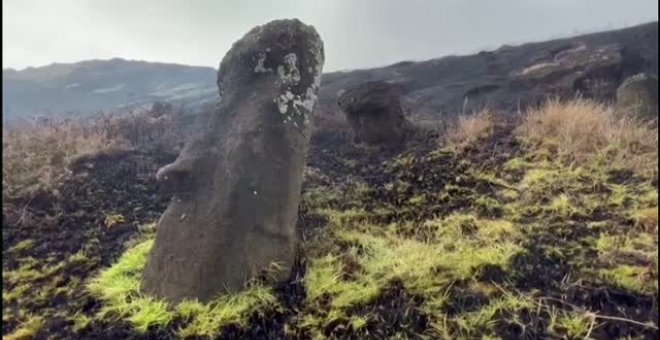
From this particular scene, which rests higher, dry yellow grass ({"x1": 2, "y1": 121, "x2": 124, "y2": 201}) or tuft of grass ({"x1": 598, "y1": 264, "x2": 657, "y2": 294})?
dry yellow grass ({"x1": 2, "y1": 121, "x2": 124, "y2": 201})

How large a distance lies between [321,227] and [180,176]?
47.0 inches

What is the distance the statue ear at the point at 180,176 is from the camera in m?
3.99

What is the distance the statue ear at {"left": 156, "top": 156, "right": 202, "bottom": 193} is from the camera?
13.1 ft

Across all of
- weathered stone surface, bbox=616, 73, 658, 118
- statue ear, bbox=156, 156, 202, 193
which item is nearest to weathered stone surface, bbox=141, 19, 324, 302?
statue ear, bbox=156, 156, 202, 193

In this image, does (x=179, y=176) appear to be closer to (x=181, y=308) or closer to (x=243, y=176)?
(x=243, y=176)

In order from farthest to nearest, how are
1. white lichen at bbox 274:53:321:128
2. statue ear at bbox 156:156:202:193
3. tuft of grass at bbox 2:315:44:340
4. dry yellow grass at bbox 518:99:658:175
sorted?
dry yellow grass at bbox 518:99:658:175
white lichen at bbox 274:53:321:128
statue ear at bbox 156:156:202:193
tuft of grass at bbox 2:315:44:340

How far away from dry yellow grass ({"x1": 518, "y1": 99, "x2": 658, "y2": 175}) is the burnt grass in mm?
345

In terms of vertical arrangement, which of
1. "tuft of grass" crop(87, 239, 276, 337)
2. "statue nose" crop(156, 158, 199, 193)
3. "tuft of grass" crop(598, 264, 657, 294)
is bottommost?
"tuft of grass" crop(87, 239, 276, 337)

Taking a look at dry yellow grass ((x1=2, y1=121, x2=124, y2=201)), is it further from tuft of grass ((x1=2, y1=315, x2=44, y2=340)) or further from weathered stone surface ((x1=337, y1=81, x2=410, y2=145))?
weathered stone surface ((x1=337, y1=81, x2=410, y2=145))


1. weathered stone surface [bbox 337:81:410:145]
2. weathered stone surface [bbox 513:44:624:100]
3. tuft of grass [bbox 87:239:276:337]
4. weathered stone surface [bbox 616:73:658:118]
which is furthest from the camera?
weathered stone surface [bbox 513:44:624:100]

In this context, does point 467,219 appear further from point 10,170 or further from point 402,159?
point 10,170

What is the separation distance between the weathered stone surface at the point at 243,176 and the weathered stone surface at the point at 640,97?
12.5ft

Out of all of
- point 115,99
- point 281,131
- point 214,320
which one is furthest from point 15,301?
point 115,99

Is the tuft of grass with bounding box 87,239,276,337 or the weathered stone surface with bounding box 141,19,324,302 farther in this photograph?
the weathered stone surface with bounding box 141,19,324,302
